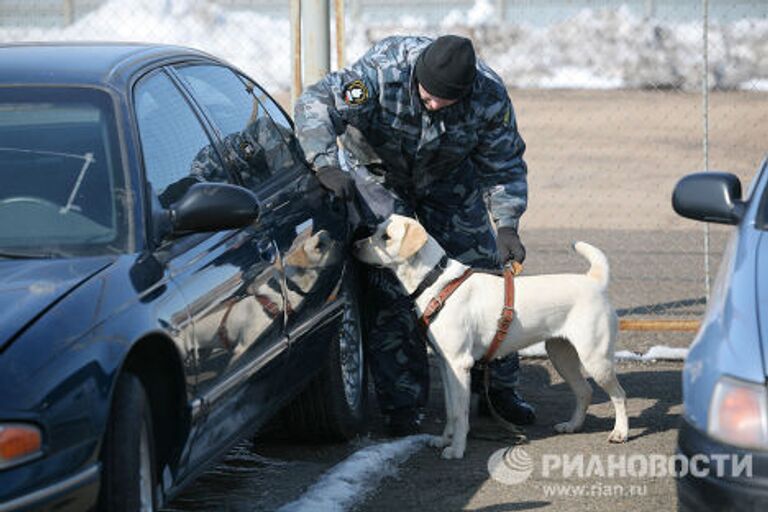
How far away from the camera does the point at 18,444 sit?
3734 mm

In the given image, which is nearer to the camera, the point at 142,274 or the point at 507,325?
the point at 142,274

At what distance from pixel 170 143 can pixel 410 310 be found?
6.88ft

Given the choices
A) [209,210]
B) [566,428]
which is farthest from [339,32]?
[209,210]

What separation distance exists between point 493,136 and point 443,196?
0.43m

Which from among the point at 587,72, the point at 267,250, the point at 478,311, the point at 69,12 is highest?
the point at 267,250

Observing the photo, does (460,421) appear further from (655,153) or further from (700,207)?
(655,153)

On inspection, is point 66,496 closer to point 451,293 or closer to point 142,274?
point 142,274

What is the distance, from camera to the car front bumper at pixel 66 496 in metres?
3.71

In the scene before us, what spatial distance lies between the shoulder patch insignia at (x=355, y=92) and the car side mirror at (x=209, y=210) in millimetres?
1784

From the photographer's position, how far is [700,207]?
5.30 m

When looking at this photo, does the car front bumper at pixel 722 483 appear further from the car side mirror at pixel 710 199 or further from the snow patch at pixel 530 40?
the snow patch at pixel 530 40

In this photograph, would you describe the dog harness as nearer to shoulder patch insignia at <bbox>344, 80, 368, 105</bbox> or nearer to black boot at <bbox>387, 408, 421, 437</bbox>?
black boot at <bbox>387, 408, 421, 437</bbox>

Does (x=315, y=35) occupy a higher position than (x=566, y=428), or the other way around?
(x=315, y=35)

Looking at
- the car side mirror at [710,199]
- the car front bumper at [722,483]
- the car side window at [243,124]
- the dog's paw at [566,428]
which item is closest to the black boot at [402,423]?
the dog's paw at [566,428]
